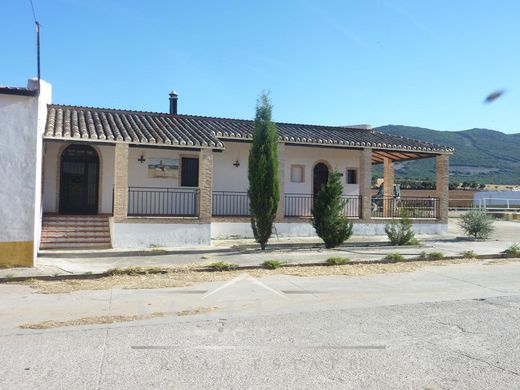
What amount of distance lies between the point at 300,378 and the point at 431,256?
10175mm

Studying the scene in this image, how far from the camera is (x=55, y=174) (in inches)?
711

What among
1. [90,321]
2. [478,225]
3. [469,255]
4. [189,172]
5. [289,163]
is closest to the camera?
[90,321]

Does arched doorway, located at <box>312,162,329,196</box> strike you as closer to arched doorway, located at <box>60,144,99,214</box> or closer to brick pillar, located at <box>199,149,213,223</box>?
brick pillar, located at <box>199,149,213,223</box>

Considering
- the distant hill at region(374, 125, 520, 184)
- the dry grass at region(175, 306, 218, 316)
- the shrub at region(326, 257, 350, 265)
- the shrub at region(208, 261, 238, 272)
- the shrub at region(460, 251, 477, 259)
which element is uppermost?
the distant hill at region(374, 125, 520, 184)

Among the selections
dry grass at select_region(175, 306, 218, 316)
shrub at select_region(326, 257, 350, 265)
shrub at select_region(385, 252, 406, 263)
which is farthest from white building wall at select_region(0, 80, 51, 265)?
shrub at select_region(385, 252, 406, 263)

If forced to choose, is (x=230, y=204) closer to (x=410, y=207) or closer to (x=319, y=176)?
(x=319, y=176)

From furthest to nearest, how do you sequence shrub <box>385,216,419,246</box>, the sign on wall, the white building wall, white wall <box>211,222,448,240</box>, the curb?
the sign on wall < white wall <box>211,222,448,240</box> < shrub <box>385,216,419,246</box> < the white building wall < the curb

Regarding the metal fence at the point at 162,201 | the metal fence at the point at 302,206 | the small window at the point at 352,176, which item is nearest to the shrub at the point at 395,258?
the metal fence at the point at 162,201

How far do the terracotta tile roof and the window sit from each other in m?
1.27

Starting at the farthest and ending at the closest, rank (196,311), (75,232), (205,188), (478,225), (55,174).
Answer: (478,225)
(55,174)
(205,188)
(75,232)
(196,311)

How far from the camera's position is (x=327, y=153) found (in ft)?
71.9

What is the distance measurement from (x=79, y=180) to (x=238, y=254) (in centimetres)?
728

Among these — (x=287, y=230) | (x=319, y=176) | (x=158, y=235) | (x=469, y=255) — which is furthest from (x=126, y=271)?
(x=319, y=176)

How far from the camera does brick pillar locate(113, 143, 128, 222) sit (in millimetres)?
15727
